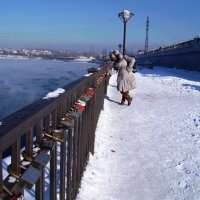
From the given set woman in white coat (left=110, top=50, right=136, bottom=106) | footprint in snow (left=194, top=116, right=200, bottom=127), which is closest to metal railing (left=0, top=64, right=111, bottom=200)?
footprint in snow (left=194, top=116, right=200, bottom=127)

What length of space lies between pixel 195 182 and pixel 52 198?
241 cm

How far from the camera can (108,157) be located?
557cm

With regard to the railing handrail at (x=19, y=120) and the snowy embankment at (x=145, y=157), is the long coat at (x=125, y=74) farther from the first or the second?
the railing handrail at (x=19, y=120)

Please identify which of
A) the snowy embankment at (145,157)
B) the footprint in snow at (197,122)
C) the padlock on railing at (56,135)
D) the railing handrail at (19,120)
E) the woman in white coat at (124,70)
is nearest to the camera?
the railing handrail at (19,120)

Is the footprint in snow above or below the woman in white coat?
below

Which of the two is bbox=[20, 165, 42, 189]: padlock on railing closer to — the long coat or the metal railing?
the metal railing

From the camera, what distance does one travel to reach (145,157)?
5.55 m

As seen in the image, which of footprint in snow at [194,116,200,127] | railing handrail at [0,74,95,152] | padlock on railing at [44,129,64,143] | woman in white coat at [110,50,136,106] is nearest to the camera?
railing handrail at [0,74,95,152]

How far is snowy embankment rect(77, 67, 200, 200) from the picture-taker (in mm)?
4215

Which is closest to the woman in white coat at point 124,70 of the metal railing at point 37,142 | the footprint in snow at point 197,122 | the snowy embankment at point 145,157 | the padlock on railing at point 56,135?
the snowy embankment at point 145,157

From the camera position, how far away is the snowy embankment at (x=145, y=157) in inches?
166

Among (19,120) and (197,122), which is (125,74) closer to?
(197,122)

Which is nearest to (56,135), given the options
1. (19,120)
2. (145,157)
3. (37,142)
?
(37,142)

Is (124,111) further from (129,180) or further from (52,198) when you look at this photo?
(52,198)
